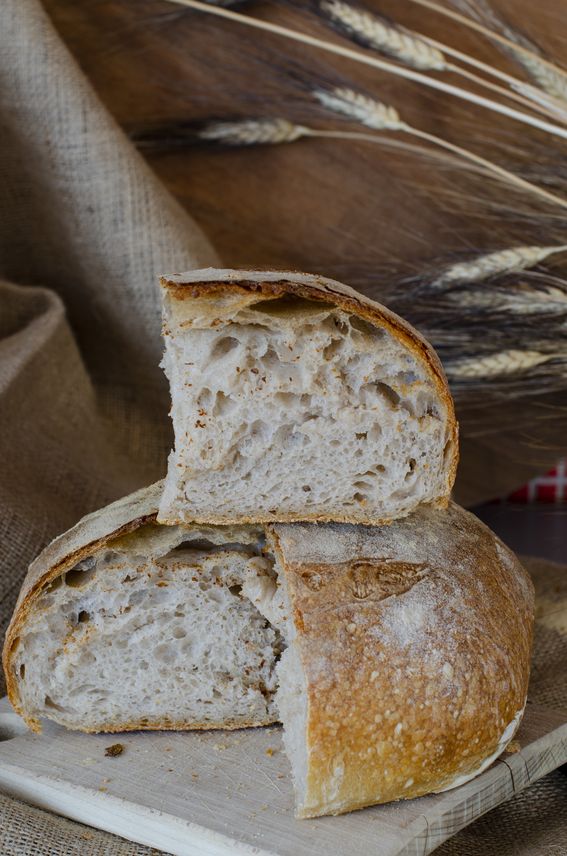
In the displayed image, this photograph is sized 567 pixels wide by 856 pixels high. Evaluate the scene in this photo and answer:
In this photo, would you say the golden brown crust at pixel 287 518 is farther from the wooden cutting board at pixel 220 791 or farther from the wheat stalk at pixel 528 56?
the wheat stalk at pixel 528 56

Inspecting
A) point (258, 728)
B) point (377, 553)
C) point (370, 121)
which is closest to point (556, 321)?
point (370, 121)

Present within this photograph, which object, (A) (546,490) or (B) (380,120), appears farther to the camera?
(A) (546,490)

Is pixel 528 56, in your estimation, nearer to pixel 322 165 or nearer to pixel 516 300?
pixel 516 300

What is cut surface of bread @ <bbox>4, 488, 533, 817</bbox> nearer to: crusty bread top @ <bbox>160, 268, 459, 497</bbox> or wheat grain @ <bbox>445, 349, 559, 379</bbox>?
crusty bread top @ <bbox>160, 268, 459, 497</bbox>

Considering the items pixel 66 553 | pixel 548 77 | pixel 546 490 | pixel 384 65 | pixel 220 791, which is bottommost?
pixel 546 490

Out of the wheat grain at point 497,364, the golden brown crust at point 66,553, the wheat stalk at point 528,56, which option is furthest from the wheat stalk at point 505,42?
the golden brown crust at point 66,553

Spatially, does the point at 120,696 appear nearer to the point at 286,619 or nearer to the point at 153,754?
the point at 153,754

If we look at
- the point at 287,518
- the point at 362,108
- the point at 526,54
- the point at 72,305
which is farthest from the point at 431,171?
the point at 287,518

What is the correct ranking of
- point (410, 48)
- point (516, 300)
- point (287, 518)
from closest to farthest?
point (287, 518)
point (410, 48)
point (516, 300)

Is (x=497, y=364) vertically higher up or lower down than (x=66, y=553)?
higher up
